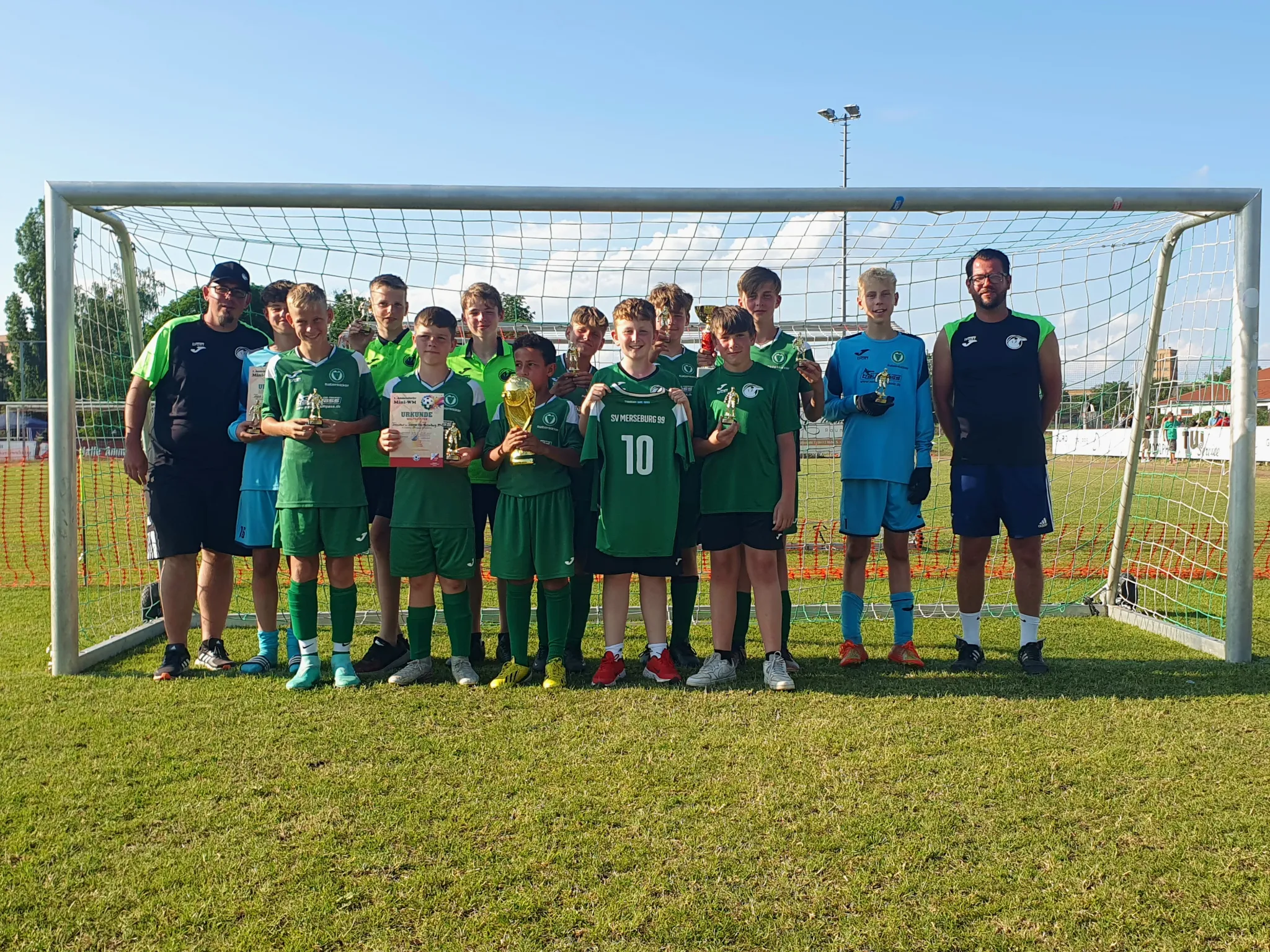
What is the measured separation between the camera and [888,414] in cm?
483

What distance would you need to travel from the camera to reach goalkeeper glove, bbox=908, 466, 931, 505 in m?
4.80

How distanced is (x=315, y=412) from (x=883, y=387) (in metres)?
2.92

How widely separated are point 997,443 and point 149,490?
4.50 metres

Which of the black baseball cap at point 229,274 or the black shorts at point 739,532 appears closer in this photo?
the black shorts at point 739,532

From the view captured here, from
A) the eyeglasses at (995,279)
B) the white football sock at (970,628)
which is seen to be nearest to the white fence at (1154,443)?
the eyeglasses at (995,279)

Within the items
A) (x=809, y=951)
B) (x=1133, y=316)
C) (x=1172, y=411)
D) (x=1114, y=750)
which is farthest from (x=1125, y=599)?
(x=809, y=951)

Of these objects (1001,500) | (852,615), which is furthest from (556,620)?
(1001,500)

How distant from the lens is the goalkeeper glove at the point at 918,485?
4805 mm

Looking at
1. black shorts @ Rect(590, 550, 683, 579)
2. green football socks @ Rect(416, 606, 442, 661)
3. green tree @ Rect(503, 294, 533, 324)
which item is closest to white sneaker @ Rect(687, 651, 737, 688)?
black shorts @ Rect(590, 550, 683, 579)

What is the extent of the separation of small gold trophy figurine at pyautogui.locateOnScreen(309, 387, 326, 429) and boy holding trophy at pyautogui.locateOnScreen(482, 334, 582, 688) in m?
0.80

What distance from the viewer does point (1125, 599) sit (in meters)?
6.29

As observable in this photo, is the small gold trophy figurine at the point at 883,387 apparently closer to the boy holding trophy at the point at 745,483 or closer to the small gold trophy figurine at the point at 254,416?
the boy holding trophy at the point at 745,483

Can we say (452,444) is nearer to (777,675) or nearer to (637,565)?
(637,565)

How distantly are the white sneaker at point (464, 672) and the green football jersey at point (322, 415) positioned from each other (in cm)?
95
